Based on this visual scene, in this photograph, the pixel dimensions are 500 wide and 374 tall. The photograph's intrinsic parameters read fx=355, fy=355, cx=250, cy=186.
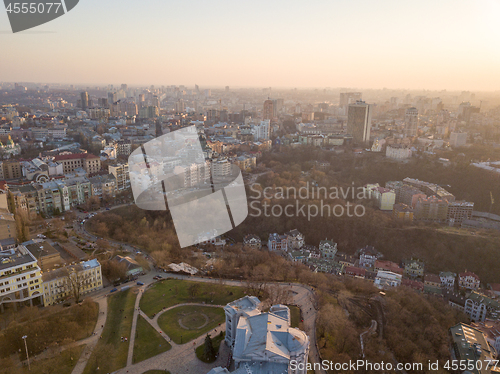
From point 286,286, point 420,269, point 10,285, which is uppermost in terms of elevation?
point 10,285

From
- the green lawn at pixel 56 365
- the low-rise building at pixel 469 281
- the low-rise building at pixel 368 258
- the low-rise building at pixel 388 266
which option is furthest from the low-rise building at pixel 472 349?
the green lawn at pixel 56 365

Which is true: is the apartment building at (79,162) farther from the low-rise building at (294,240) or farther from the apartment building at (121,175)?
the low-rise building at (294,240)

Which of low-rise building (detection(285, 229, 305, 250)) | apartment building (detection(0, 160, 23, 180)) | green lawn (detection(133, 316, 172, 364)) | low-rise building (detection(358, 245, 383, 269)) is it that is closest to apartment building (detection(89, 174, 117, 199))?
apartment building (detection(0, 160, 23, 180))

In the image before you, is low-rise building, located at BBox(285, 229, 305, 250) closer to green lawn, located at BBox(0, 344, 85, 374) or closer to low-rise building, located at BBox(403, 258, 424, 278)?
low-rise building, located at BBox(403, 258, 424, 278)

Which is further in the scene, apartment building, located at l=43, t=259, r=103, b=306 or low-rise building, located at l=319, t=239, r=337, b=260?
low-rise building, located at l=319, t=239, r=337, b=260

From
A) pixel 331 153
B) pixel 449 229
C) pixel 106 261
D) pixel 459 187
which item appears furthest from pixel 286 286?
pixel 331 153

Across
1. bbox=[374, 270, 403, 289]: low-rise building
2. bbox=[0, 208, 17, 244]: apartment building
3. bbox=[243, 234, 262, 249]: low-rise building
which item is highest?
bbox=[0, 208, 17, 244]: apartment building

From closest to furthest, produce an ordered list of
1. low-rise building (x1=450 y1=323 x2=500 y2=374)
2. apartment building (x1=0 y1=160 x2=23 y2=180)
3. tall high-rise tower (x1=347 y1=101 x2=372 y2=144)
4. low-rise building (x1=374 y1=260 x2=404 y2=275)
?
1. low-rise building (x1=450 y1=323 x2=500 y2=374)
2. low-rise building (x1=374 y1=260 x2=404 y2=275)
3. apartment building (x1=0 y1=160 x2=23 y2=180)
4. tall high-rise tower (x1=347 y1=101 x2=372 y2=144)

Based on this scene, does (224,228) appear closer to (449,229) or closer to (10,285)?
(10,285)
